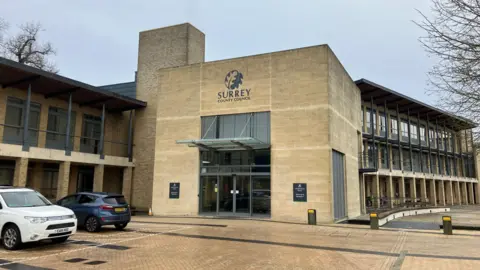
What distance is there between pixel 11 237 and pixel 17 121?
14.8 metres

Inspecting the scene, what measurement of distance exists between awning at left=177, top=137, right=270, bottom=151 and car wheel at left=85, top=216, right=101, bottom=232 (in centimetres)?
611

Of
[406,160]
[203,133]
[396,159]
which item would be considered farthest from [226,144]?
[406,160]

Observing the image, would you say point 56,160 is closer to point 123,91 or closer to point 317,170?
point 123,91

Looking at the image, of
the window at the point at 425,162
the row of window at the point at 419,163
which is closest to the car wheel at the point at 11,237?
the row of window at the point at 419,163

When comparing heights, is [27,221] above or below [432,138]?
below

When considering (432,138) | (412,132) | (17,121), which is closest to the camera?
(17,121)

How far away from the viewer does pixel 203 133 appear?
66.6 feet

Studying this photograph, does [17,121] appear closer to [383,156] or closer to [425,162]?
[383,156]

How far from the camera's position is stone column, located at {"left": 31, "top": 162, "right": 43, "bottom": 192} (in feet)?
77.5

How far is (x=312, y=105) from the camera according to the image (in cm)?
1784

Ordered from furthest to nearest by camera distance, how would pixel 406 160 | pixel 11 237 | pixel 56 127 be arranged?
pixel 406 160 < pixel 56 127 < pixel 11 237

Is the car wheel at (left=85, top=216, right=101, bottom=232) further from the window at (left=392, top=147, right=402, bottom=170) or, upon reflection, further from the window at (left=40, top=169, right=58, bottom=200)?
the window at (left=392, top=147, right=402, bottom=170)

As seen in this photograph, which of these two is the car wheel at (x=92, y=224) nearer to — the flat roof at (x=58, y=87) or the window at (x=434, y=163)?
the flat roof at (x=58, y=87)

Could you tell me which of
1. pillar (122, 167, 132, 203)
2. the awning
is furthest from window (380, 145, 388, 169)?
pillar (122, 167, 132, 203)
